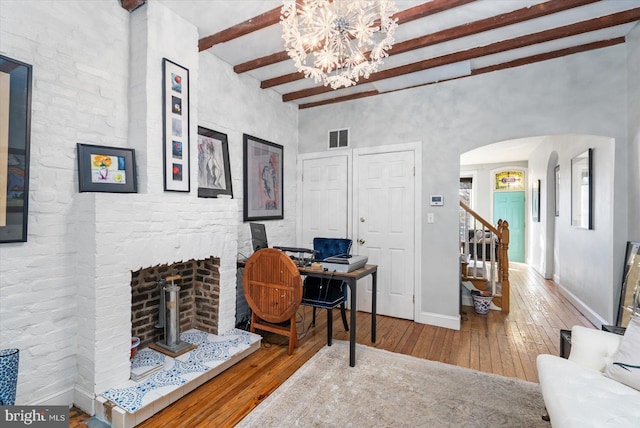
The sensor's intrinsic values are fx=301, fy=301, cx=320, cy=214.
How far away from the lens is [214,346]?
261cm

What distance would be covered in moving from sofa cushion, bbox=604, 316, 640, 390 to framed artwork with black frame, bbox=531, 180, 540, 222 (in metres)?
5.62

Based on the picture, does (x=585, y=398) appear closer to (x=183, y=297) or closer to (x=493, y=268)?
→ (x=493, y=268)

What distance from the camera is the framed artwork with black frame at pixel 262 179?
3.53m

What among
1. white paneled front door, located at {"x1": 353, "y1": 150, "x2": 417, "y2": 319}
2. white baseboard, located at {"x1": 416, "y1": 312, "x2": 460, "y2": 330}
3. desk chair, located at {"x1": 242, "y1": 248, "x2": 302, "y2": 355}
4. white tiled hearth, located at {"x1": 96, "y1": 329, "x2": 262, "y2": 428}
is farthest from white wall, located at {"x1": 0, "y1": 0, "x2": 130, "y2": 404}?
white baseboard, located at {"x1": 416, "y1": 312, "x2": 460, "y2": 330}

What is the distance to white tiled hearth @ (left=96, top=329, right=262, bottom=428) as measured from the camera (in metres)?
1.85

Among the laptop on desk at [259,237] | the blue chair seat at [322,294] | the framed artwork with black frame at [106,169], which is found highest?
the framed artwork with black frame at [106,169]

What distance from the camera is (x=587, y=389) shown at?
146 centimetres

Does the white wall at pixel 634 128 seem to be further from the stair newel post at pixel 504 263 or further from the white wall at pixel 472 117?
the stair newel post at pixel 504 263

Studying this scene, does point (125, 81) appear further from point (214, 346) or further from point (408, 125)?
point (408, 125)

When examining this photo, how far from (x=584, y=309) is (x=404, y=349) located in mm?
2706

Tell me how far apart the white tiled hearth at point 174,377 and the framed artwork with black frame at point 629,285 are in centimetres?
323

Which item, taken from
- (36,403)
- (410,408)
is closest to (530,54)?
(410,408)

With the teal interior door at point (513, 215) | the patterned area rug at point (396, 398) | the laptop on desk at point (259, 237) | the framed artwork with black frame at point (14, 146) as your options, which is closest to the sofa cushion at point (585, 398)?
the patterned area rug at point (396, 398)

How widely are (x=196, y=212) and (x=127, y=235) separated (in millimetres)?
606
